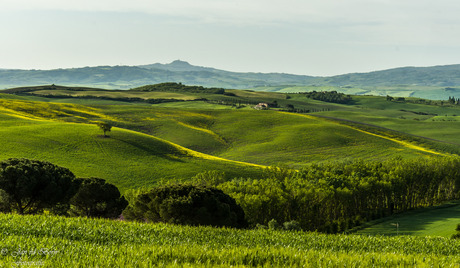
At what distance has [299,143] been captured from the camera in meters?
164

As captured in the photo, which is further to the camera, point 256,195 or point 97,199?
point 256,195

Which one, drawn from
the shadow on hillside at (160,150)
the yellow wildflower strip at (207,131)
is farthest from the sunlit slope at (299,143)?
the shadow on hillside at (160,150)

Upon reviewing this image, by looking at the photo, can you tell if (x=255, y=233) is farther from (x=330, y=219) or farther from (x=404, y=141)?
(x=404, y=141)

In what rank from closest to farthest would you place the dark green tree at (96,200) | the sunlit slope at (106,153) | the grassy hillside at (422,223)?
the dark green tree at (96,200), the grassy hillside at (422,223), the sunlit slope at (106,153)

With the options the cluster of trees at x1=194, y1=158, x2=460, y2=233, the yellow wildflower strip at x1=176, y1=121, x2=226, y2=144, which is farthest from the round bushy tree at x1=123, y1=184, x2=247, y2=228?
the yellow wildflower strip at x1=176, y1=121, x2=226, y2=144

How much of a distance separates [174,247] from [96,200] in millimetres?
39744

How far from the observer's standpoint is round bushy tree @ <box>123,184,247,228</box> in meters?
54.4

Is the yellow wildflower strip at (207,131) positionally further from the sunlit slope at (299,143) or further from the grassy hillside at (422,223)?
the grassy hillside at (422,223)

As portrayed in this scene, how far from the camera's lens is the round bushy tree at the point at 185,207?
5444cm

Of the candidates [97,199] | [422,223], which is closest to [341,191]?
[422,223]

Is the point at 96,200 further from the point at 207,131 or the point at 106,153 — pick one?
the point at 207,131

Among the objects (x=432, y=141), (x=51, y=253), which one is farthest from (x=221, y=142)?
(x=51, y=253)

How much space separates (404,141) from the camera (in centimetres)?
18050

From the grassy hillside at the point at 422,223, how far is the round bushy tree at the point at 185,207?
30.2 m
